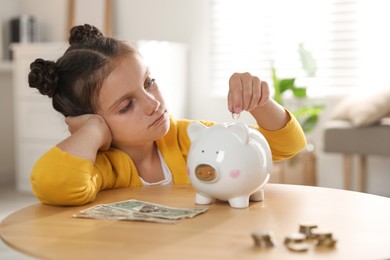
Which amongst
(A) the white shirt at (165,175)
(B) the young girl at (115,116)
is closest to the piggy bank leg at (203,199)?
(B) the young girl at (115,116)

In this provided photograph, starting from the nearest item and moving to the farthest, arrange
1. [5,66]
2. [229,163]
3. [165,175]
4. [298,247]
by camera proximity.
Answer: [298,247]
[229,163]
[165,175]
[5,66]

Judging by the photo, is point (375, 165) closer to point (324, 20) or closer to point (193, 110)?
point (324, 20)

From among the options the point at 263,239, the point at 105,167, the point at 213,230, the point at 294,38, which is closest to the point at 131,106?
the point at 105,167

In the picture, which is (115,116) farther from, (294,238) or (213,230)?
(294,238)

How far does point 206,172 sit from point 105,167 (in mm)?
354

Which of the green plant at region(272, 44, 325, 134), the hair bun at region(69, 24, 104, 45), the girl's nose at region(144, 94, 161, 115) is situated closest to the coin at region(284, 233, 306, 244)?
the girl's nose at region(144, 94, 161, 115)

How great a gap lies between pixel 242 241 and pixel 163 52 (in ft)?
9.94

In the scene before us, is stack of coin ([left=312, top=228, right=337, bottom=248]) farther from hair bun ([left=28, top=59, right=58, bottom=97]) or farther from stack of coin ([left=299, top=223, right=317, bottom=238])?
hair bun ([left=28, top=59, right=58, bottom=97])

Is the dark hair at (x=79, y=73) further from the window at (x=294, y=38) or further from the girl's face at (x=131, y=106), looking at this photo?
the window at (x=294, y=38)

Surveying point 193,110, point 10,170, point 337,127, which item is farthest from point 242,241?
point 10,170

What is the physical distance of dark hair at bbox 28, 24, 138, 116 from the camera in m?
1.34

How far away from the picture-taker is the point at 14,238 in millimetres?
882

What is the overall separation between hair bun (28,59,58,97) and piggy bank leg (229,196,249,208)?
0.52 m

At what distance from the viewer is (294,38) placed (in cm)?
386
